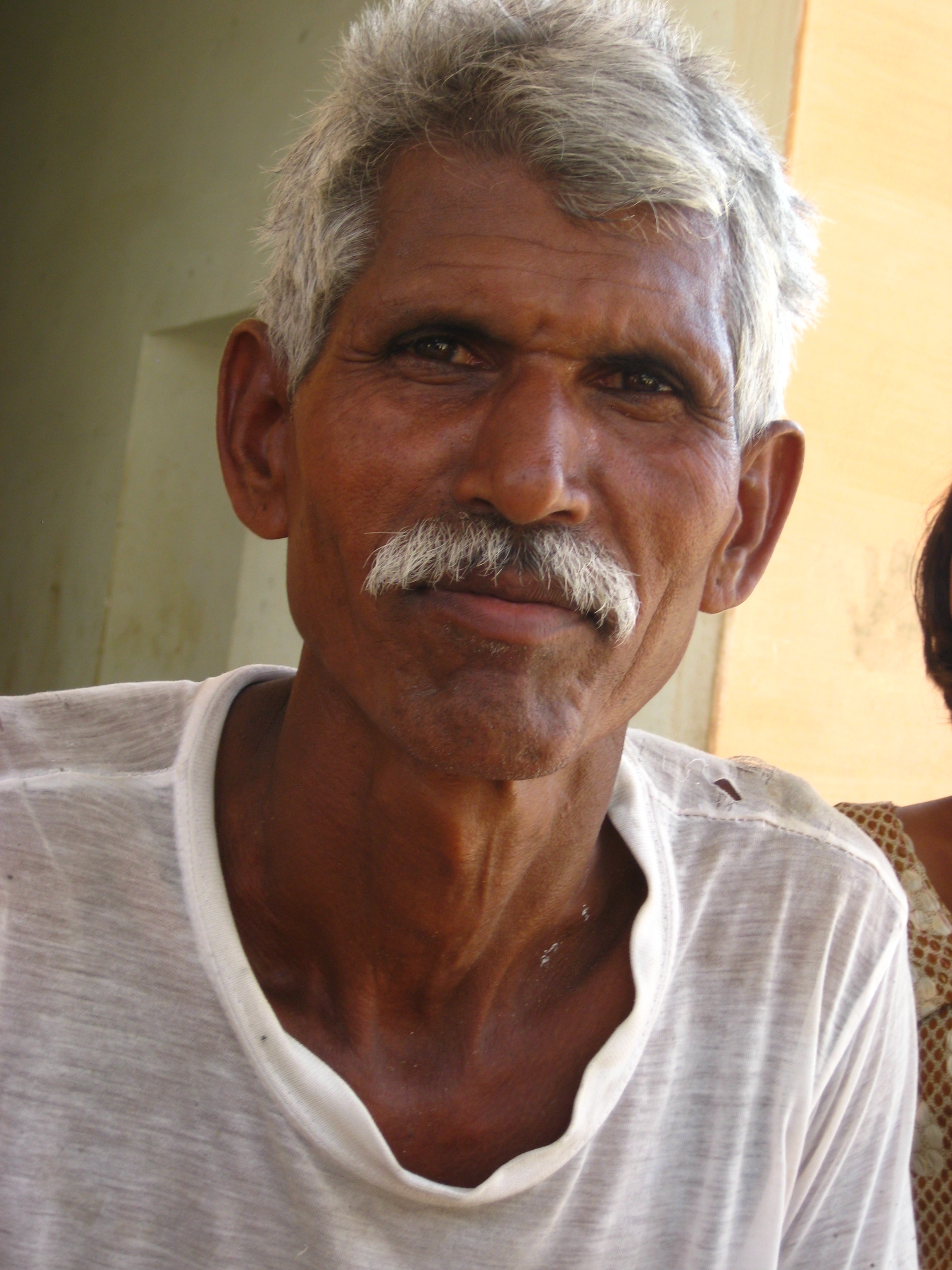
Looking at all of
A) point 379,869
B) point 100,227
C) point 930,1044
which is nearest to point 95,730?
point 379,869

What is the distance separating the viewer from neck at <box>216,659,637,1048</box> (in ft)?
4.69

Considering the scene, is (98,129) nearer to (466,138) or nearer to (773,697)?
(773,697)

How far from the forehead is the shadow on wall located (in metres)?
3.32

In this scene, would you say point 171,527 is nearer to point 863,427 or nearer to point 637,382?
point 863,427

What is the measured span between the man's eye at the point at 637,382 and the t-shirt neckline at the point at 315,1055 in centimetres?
59

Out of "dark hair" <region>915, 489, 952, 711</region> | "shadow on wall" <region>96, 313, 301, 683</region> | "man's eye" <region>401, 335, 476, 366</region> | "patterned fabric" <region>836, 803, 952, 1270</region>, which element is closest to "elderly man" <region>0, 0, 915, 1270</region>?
"man's eye" <region>401, 335, 476, 366</region>

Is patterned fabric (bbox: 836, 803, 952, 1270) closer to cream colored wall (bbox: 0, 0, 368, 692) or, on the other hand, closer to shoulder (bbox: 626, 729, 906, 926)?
shoulder (bbox: 626, 729, 906, 926)

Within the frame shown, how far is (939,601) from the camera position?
2.48 meters

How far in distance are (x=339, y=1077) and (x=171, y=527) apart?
3.80 meters

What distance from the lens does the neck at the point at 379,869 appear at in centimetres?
143

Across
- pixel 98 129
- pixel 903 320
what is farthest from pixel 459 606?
pixel 98 129

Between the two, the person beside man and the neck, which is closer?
the neck

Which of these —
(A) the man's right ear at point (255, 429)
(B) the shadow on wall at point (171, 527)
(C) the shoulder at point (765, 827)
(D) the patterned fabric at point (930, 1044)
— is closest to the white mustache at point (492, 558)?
(A) the man's right ear at point (255, 429)

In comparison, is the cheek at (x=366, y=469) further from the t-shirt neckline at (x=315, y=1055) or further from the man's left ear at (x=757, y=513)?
the man's left ear at (x=757, y=513)
